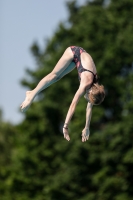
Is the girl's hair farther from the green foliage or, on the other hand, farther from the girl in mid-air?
the green foliage

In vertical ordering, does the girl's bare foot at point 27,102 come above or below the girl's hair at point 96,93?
above

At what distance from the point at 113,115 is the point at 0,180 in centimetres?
1500

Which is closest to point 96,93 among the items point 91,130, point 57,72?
point 57,72

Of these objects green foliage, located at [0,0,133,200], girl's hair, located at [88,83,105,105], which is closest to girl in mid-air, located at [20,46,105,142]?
girl's hair, located at [88,83,105,105]

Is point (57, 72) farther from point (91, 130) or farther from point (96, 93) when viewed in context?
point (91, 130)

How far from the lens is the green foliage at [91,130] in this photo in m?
40.6

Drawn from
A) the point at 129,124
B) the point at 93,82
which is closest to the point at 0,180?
the point at 129,124

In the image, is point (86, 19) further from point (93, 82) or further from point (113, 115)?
point (93, 82)

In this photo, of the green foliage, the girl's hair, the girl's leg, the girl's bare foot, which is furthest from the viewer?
the green foliage

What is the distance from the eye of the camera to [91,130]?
4256 cm

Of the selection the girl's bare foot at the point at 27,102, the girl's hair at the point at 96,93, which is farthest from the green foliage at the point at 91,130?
the girl's hair at the point at 96,93

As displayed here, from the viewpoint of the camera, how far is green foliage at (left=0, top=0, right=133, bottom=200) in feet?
133

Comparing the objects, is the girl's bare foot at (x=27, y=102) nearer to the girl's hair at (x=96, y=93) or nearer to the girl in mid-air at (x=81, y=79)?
the girl in mid-air at (x=81, y=79)

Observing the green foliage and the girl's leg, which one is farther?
the green foliage
